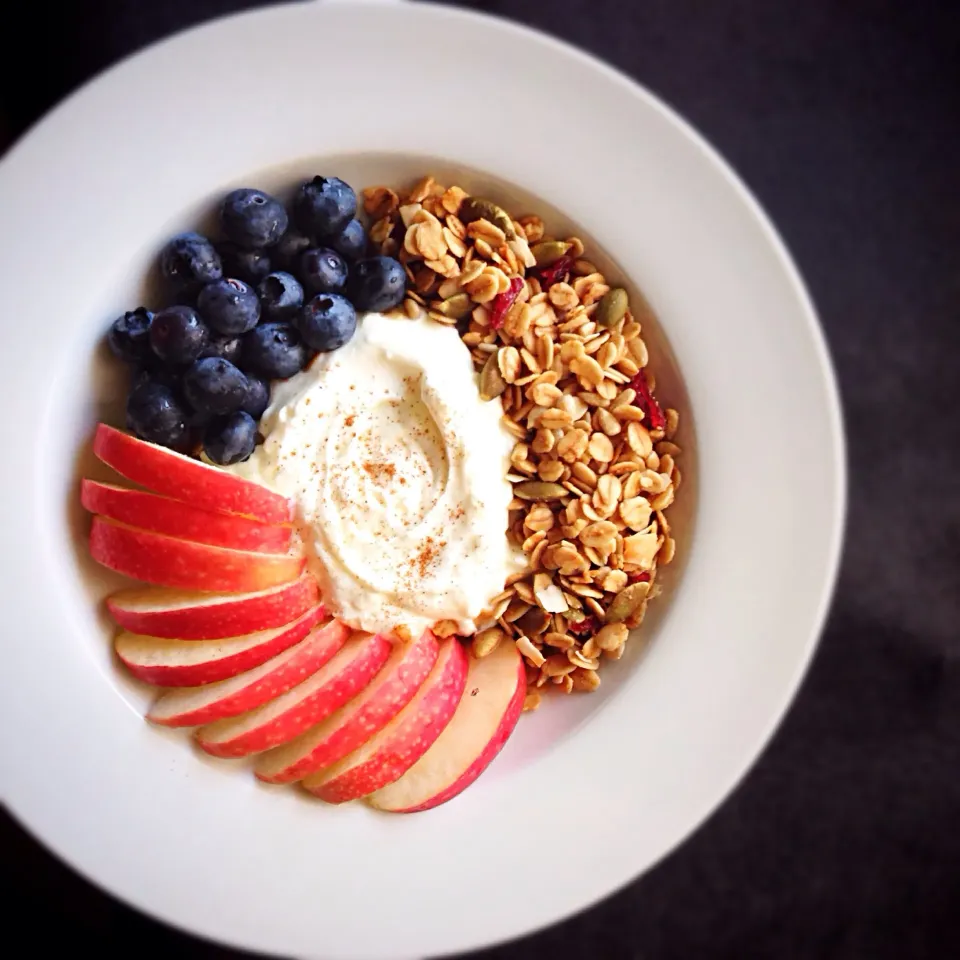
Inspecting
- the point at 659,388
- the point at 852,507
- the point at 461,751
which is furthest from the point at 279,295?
the point at 852,507

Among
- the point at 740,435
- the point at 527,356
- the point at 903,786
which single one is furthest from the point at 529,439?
the point at 903,786

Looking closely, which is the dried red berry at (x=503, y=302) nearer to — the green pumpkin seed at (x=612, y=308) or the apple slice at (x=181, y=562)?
the green pumpkin seed at (x=612, y=308)

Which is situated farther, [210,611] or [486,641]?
[486,641]

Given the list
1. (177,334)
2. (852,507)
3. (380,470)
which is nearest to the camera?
(177,334)

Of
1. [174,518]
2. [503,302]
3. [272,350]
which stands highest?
[503,302]

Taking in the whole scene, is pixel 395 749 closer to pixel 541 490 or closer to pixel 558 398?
pixel 541 490

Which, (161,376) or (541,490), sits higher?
(541,490)

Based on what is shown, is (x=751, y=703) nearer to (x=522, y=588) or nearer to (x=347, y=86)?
(x=522, y=588)
